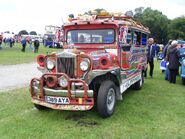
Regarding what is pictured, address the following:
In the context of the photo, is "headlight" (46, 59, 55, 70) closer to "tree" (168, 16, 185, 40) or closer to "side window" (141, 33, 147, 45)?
"side window" (141, 33, 147, 45)

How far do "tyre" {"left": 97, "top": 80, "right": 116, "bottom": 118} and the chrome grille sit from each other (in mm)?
748

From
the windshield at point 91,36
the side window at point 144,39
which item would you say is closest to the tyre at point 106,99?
the windshield at point 91,36

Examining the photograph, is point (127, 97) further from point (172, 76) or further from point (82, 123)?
point (172, 76)

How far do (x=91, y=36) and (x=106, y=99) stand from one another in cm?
202

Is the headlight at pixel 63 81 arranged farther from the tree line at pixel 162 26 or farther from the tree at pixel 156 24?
the tree at pixel 156 24

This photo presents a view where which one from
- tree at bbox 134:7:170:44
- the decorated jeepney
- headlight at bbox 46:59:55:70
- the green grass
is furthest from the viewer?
tree at bbox 134:7:170:44

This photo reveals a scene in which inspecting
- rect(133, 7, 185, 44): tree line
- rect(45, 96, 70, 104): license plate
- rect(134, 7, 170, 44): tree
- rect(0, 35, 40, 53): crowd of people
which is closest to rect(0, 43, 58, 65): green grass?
rect(0, 35, 40, 53): crowd of people

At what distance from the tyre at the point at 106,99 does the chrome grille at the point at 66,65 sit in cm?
75

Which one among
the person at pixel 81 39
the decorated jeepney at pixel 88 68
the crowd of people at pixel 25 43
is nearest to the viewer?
the decorated jeepney at pixel 88 68

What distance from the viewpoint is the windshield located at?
286 inches

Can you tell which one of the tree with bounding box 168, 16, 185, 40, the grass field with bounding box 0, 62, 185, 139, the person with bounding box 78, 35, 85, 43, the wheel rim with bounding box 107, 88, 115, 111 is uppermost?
the tree with bounding box 168, 16, 185, 40

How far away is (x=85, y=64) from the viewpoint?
20.1 feet

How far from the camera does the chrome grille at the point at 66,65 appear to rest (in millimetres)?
6305

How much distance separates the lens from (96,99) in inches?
261
